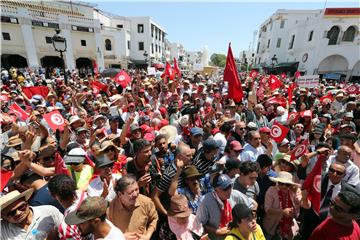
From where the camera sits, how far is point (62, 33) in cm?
2784

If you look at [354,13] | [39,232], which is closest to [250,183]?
[39,232]

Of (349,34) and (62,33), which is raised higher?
(349,34)

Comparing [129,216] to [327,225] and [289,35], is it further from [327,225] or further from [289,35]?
[289,35]

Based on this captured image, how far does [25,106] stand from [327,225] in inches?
308

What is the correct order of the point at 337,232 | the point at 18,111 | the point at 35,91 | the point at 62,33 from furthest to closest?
1. the point at 62,33
2. the point at 35,91
3. the point at 18,111
4. the point at 337,232

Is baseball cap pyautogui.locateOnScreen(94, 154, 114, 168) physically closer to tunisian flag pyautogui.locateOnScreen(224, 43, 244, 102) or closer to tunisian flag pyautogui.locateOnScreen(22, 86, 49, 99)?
tunisian flag pyautogui.locateOnScreen(224, 43, 244, 102)

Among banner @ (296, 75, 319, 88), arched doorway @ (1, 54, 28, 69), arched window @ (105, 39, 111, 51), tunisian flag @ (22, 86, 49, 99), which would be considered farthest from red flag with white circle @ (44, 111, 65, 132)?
arched window @ (105, 39, 111, 51)

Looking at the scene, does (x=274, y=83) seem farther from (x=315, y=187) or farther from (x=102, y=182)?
(x=102, y=182)

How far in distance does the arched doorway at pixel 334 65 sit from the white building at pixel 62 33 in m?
26.4

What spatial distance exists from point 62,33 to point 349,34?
40.0m

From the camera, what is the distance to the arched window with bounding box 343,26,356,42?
29.7m

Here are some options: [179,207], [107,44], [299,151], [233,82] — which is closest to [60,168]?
[179,207]

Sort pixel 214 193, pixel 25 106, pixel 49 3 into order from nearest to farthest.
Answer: pixel 214 193 → pixel 25 106 → pixel 49 3

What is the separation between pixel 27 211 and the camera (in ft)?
6.25
